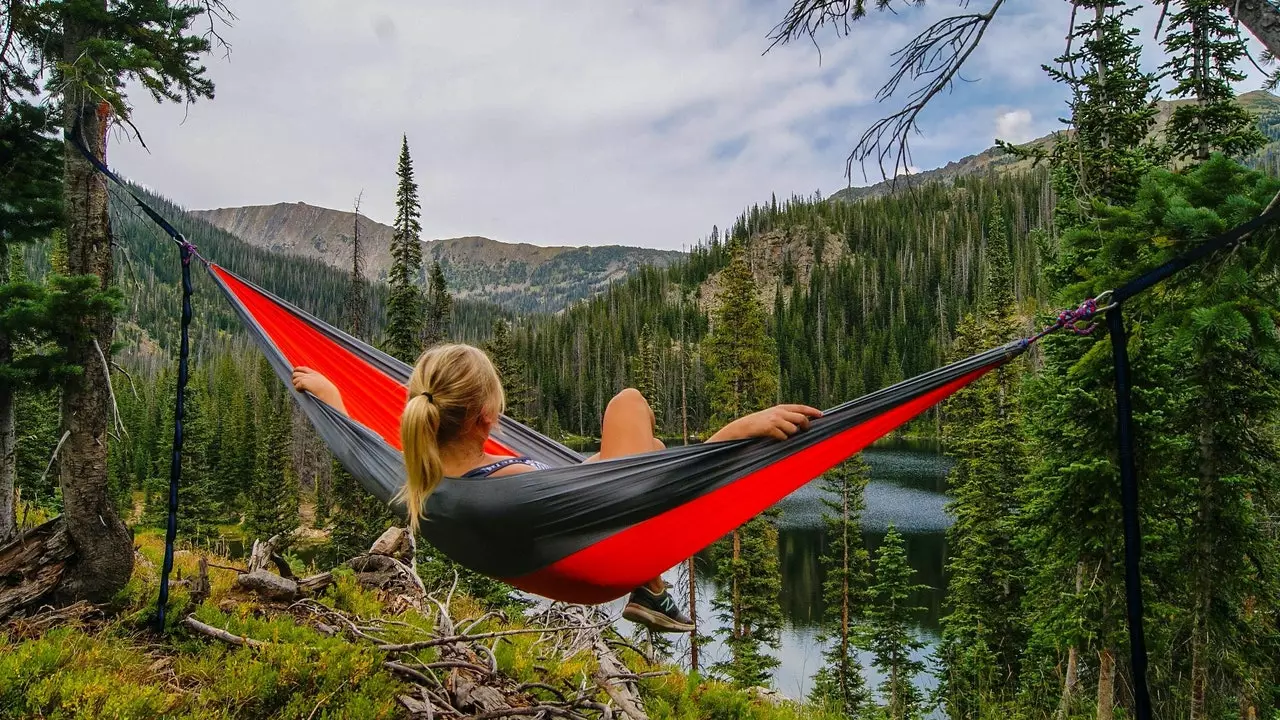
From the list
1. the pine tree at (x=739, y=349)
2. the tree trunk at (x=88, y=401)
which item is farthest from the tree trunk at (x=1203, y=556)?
the tree trunk at (x=88, y=401)

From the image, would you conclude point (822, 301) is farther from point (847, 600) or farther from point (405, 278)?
point (405, 278)

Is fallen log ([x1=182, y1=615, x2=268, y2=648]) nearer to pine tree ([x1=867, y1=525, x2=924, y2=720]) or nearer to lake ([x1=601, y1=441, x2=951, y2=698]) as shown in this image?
lake ([x1=601, y1=441, x2=951, y2=698])

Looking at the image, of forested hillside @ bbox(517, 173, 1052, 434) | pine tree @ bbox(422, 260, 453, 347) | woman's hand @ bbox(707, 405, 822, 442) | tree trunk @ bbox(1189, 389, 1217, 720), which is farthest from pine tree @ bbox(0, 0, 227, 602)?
forested hillside @ bbox(517, 173, 1052, 434)

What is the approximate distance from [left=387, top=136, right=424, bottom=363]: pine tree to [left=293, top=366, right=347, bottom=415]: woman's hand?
9872 millimetres

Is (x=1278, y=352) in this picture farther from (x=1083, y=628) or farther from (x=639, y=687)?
(x=1083, y=628)

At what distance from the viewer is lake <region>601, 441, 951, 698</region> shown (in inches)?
509

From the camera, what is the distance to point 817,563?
19.2 meters

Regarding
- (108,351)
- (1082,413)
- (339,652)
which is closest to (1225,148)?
(1082,413)

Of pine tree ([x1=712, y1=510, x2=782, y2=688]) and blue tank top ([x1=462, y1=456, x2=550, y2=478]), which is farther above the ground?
blue tank top ([x1=462, y1=456, x2=550, y2=478])

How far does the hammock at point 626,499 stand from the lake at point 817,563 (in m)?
6.75

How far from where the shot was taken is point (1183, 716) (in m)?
8.00

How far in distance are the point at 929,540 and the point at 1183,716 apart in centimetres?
1244

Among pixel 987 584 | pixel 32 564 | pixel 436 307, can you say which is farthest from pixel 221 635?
pixel 436 307

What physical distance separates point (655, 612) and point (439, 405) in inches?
36.1
